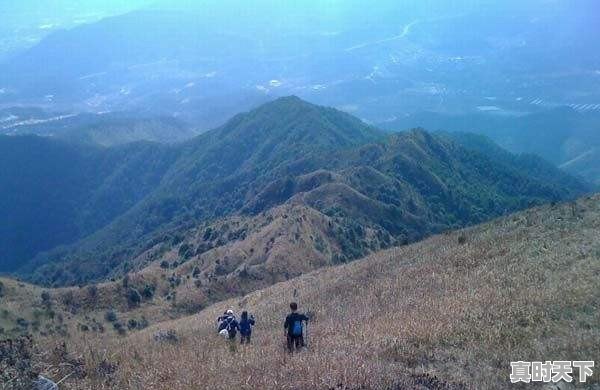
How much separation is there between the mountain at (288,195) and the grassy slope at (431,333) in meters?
22.5

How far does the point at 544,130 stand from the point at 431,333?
17632cm

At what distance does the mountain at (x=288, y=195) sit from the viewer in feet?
159

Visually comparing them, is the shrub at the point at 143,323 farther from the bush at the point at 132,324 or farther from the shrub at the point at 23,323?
the shrub at the point at 23,323

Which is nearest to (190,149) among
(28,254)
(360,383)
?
(28,254)

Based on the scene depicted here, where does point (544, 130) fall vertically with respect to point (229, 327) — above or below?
above

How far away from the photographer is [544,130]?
171375mm

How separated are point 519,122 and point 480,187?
113 m

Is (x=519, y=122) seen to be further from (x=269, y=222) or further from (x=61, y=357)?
(x=61, y=357)

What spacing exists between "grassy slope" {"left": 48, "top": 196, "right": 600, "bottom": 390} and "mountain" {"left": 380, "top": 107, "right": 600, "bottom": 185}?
12909 centimetres

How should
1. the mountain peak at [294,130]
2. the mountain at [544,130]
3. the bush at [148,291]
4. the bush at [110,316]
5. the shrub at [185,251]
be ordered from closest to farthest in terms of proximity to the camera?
the bush at [110,316], the bush at [148,291], the shrub at [185,251], the mountain peak at [294,130], the mountain at [544,130]

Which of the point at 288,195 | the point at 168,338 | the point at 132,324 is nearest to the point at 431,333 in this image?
the point at 168,338

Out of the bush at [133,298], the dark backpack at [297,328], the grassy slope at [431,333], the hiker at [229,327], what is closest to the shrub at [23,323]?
the bush at [133,298]

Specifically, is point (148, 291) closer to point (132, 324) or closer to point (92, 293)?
point (92, 293)

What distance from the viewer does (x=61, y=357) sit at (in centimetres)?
1041
